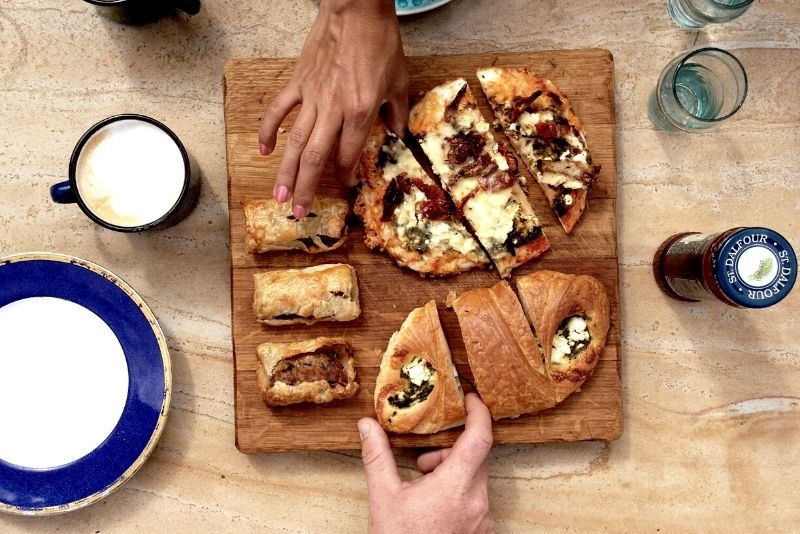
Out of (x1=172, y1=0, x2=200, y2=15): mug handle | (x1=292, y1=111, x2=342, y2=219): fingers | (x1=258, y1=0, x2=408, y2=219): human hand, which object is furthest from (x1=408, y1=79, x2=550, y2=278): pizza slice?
(x1=172, y1=0, x2=200, y2=15): mug handle

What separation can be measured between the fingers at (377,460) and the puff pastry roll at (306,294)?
40 cm

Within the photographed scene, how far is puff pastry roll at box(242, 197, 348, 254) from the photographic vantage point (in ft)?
7.86

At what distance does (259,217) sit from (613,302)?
126 centimetres

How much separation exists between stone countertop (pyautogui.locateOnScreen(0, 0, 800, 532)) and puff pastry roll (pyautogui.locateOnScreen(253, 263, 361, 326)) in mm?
306

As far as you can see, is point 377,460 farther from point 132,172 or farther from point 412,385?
point 132,172

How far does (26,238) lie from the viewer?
2.66m

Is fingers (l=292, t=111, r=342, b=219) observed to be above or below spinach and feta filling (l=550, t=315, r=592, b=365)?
above

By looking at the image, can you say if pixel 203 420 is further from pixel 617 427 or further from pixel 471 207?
pixel 617 427

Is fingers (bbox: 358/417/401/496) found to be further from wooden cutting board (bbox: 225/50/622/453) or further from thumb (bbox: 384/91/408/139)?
thumb (bbox: 384/91/408/139)

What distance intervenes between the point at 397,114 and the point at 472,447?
113cm

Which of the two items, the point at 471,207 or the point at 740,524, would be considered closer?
the point at 471,207

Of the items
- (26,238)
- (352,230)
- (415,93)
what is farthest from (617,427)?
(26,238)

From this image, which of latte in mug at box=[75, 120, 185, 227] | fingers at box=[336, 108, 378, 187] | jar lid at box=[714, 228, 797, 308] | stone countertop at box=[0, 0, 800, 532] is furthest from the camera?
stone countertop at box=[0, 0, 800, 532]

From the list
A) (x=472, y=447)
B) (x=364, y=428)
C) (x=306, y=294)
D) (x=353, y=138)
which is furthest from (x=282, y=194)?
(x=472, y=447)
